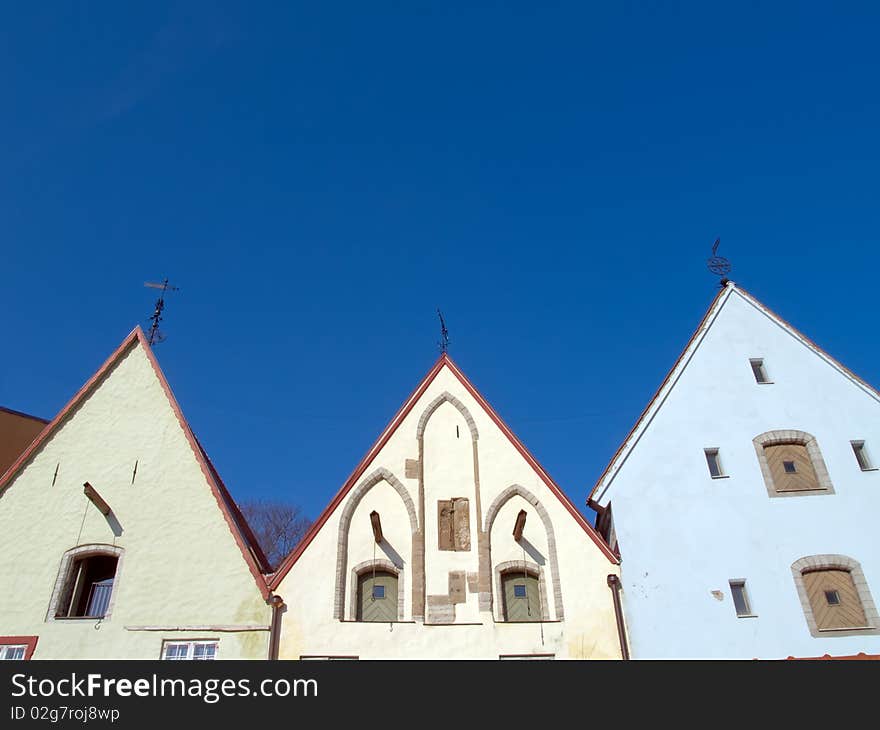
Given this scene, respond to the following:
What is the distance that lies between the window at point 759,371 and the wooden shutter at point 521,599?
8950 millimetres

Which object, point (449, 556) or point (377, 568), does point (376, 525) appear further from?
point (449, 556)

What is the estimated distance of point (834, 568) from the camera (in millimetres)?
16781

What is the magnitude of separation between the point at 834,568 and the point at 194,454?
55.4 feet

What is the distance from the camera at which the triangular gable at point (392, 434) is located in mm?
17484

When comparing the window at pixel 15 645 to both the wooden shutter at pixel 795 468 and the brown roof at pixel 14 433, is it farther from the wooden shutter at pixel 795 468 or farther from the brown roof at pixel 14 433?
the wooden shutter at pixel 795 468

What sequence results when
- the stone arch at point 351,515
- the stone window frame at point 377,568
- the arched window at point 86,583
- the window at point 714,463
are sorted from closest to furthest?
the arched window at point 86,583
the stone arch at point 351,515
the stone window frame at point 377,568
the window at point 714,463

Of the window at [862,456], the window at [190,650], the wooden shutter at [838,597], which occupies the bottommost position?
the window at [190,650]

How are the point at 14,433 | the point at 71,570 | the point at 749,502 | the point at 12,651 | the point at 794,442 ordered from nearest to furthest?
the point at 12,651 → the point at 71,570 → the point at 749,502 → the point at 794,442 → the point at 14,433

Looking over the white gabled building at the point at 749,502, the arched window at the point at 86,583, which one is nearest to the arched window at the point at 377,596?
the white gabled building at the point at 749,502

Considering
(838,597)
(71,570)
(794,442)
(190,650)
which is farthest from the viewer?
(794,442)

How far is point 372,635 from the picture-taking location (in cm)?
1641

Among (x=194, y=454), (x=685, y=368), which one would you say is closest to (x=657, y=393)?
(x=685, y=368)

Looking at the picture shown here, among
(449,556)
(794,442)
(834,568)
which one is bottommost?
(834,568)

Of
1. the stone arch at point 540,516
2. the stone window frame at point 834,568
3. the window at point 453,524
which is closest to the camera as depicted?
the stone window frame at point 834,568
